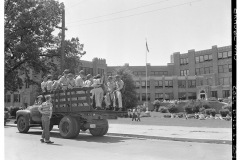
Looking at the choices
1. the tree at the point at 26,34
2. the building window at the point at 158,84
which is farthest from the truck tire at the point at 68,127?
the building window at the point at 158,84

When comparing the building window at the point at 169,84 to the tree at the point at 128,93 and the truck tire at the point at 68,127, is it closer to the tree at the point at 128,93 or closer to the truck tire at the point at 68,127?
the tree at the point at 128,93

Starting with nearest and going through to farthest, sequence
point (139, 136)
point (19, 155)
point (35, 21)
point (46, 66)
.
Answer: point (19, 155)
point (139, 136)
point (35, 21)
point (46, 66)

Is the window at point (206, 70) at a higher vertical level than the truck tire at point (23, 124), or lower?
higher

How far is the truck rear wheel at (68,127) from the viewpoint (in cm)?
1183

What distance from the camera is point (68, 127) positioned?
39.7 feet

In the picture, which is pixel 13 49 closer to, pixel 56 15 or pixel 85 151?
pixel 56 15

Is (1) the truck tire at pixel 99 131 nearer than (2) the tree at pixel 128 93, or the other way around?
(1) the truck tire at pixel 99 131

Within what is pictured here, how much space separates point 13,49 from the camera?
1817 cm

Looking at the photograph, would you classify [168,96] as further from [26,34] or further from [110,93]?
[110,93]

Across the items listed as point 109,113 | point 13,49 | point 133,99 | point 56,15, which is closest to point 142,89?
point 133,99

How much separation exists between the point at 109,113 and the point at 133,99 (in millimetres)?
33019

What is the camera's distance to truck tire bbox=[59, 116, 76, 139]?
465 inches

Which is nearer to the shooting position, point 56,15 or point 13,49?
point 13,49

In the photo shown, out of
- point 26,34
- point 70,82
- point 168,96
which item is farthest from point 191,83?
point 70,82
